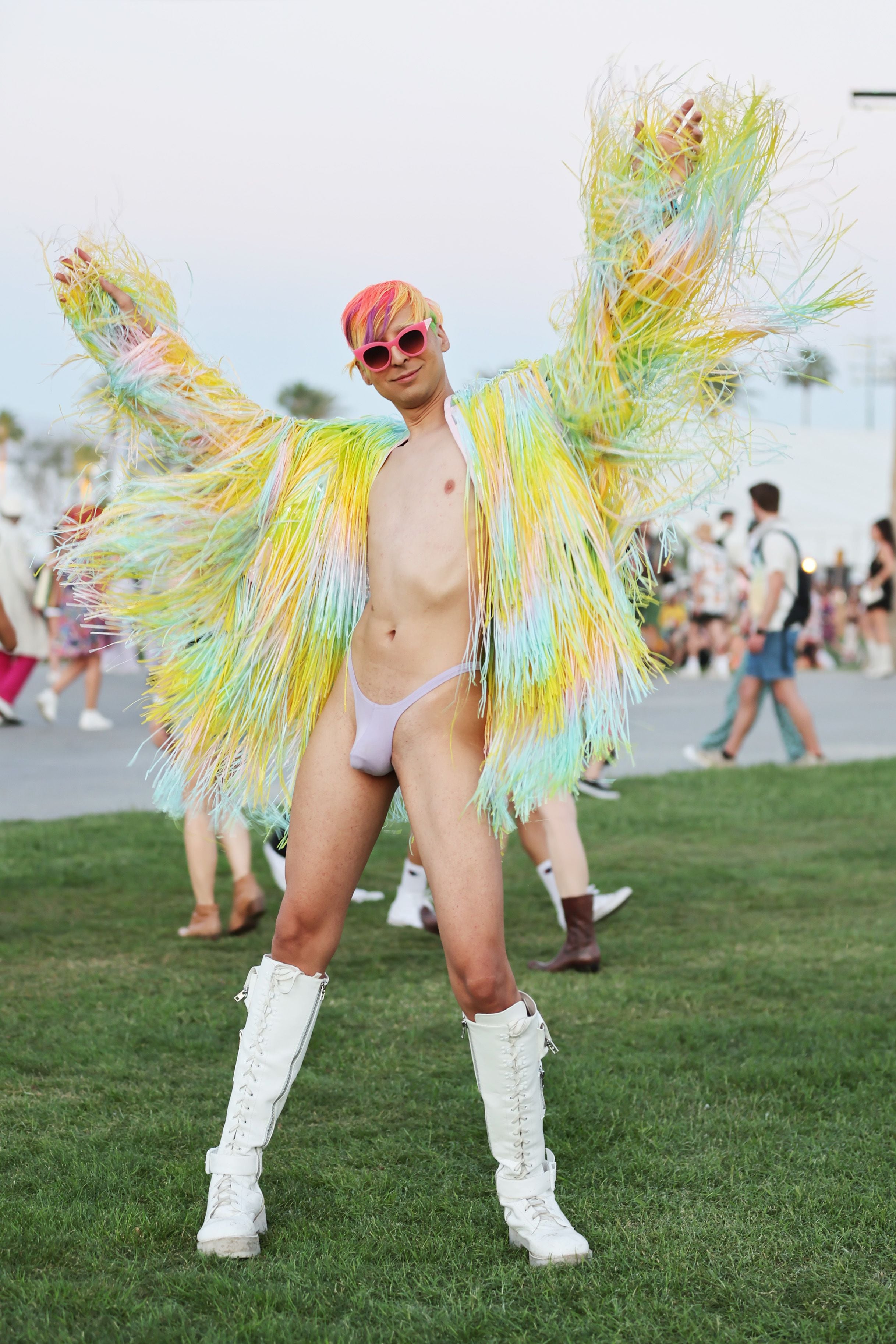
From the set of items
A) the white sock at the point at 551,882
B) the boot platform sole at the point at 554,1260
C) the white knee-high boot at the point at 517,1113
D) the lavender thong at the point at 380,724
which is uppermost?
the lavender thong at the point at 380,724

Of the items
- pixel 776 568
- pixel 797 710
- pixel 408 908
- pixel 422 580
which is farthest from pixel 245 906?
pixel 797 710

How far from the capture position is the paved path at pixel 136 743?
966 cm

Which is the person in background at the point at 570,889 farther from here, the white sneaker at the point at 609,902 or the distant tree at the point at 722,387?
the distant tree at the point at 722,387

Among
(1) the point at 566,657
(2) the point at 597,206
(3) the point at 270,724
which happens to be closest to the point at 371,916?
(3) the point at 270,724

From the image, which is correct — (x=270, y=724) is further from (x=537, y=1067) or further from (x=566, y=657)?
(x=537, y=1067)

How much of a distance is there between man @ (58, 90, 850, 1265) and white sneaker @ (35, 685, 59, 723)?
10935 mm

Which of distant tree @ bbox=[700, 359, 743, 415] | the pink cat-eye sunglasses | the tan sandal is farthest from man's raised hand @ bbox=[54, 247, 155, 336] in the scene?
the tan sandal

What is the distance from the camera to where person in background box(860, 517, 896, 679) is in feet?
62.7

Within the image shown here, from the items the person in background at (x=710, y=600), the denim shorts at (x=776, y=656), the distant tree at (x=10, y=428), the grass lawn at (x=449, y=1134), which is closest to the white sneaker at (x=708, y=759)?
the denim shorts at (x=776, y=656)

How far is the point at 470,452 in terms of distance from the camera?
313 centimetres

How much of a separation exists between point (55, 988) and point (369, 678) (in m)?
2.60

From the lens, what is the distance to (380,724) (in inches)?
123

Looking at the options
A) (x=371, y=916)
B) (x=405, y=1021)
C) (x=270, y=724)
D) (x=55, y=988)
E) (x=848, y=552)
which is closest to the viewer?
(x=270, y=724)

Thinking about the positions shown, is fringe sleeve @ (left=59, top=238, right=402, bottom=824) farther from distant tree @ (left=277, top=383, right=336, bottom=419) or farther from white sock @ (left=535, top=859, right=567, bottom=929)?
distant tree @ (left=277, top=383, right=336, bottom=419)
